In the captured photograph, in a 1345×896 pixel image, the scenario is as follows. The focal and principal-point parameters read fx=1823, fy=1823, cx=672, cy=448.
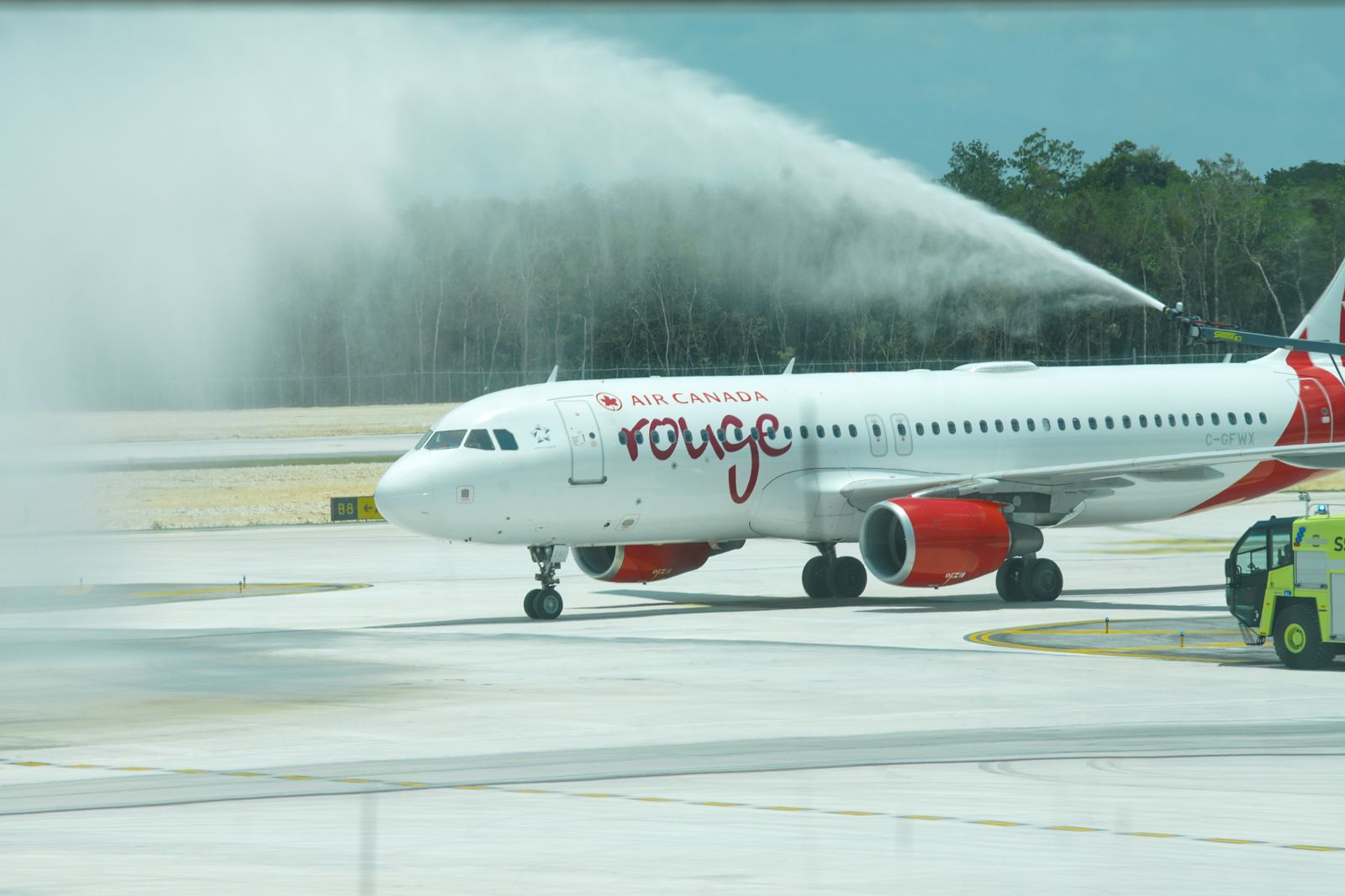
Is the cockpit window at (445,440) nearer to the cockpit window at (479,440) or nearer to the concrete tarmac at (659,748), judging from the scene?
the cockpit window at (479,440)

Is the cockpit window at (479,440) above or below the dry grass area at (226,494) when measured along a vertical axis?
above

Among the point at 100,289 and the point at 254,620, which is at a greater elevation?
the point at 100,289

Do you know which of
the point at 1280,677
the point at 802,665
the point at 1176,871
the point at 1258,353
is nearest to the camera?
the point at 1176,871

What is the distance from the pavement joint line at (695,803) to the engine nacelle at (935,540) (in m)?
Answer: 17.5

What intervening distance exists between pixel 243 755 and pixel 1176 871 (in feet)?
35.4

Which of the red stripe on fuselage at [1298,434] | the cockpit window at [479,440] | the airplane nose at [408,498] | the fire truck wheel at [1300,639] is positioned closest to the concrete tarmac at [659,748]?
the fire truck wheel at [1300,639]

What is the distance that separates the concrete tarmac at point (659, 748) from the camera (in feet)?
46.9

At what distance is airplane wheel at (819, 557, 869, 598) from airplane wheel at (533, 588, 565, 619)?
251 inches

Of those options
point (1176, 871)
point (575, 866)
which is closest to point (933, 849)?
point (1176, 871)

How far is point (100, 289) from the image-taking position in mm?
26531

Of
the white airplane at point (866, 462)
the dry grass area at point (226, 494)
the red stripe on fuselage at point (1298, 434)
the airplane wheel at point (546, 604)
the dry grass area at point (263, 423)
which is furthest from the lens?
the dry grass area at point (263, 423)

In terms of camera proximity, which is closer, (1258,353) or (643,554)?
(643,554)

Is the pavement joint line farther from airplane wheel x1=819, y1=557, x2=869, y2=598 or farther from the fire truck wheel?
airplane wheel x1=819, y1=557, x2=869, y2=598

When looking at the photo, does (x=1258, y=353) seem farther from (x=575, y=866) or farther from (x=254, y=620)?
(x=575, y=866)
